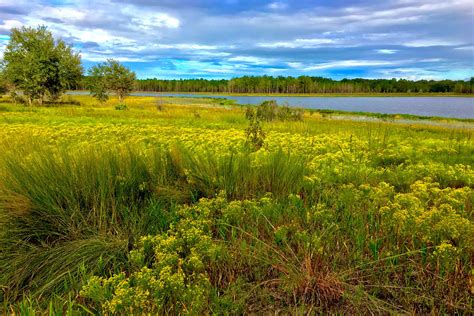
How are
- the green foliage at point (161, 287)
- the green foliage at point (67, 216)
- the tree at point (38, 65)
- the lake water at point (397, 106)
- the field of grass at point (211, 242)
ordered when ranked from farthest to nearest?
1. the lake water at point (397, 106)
2. the tree at point (38, 65)
3. the green foliage at point (67, 216)
4. the field of grass at point (211, 242)
5. the green foliage at point (161, 287)

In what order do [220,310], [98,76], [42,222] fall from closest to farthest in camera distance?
[220,310] < [42,222] < [98,76]

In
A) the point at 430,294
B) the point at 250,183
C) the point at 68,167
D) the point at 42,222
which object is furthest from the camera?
the point at 250,183

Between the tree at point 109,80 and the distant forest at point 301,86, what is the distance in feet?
359

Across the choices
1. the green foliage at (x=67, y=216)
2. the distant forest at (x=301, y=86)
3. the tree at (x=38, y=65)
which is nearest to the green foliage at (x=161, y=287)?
the green foliage at (x=67, y=216)

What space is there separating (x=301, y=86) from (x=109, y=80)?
130107 mm

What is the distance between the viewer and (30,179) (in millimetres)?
3887

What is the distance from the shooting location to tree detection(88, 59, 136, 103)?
53312mm

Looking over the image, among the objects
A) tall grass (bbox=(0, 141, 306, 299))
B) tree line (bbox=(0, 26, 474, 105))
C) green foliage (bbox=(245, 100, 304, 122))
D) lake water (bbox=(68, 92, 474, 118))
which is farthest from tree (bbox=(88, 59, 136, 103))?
tall grass (bbox=(0, 141, 306, 299))

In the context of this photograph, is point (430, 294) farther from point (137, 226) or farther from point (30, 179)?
point (30, 179)

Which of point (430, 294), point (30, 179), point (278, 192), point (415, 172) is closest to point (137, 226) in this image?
point (30, 179)

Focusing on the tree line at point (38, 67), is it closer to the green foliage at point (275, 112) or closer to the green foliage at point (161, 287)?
the green foliage at point (275, 112)

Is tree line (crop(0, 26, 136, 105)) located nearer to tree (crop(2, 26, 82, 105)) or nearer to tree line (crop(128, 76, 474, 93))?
tree (crop(2, 26, 82, 105))

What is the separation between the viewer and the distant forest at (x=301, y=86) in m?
166

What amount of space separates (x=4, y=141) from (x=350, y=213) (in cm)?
592
